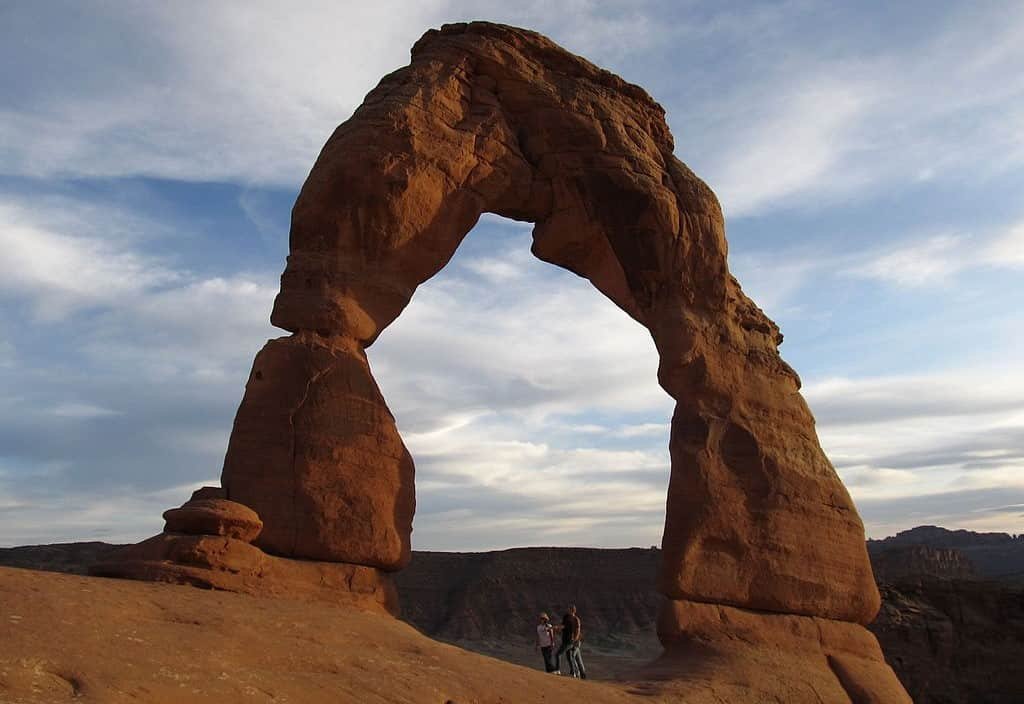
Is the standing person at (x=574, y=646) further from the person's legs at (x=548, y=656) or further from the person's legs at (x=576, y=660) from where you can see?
the person's legs at (x=548, y=656)

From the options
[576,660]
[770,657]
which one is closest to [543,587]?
[576,660]

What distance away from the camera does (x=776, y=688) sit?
36.3 feet

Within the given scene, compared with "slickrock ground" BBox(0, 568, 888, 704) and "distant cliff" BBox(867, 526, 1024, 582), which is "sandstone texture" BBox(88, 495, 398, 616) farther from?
"distant cliff" BBox(867, 526, 1024, 582)

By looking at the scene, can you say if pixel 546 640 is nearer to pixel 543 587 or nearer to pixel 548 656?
pixel 548 656

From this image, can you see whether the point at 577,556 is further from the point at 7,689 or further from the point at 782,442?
the point at 7,689

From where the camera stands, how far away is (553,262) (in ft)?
Answer: 47.6

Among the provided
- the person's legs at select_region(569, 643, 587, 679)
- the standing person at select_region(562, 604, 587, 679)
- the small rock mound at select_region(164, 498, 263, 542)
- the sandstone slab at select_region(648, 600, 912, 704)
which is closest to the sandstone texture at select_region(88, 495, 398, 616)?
the small rock mound at select_region(164, 498, 263, 542)

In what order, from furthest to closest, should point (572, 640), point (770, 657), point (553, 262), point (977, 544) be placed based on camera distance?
point (977, 544), point (553, 262), point (572, 640), point (770, 657)

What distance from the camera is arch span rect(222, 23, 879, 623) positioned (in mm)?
10547

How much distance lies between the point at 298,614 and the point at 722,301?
824 cm

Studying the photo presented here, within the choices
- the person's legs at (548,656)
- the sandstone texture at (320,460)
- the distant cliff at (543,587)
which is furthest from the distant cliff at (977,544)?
the sandstone texture at (320,460)

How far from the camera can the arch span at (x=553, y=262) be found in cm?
1055

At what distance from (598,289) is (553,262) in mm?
867

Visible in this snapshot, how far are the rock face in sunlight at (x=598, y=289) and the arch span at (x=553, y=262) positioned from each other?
26 mm
